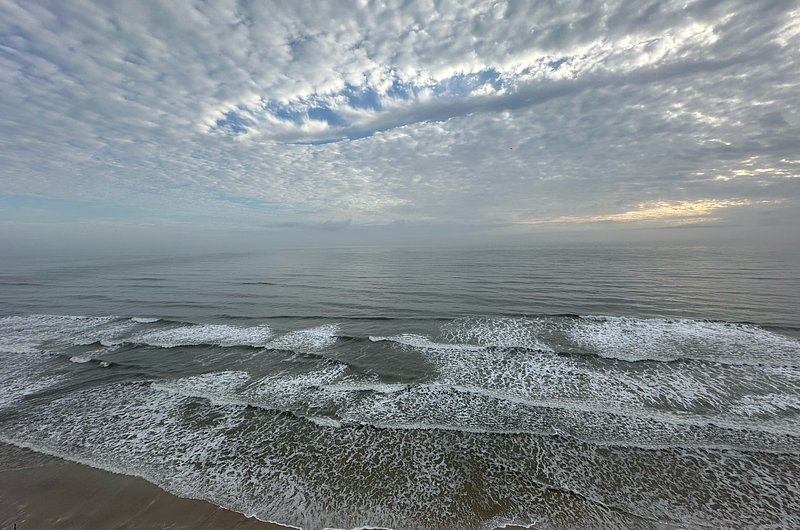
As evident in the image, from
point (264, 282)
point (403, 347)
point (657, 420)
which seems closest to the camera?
point (657, 420)

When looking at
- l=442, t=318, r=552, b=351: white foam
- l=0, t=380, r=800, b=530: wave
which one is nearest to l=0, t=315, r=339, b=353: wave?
l=0, t=380, r=800, b=530: wave

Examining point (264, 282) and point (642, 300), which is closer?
point (642, 300)

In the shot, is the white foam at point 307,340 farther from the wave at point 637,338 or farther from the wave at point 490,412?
the wave at point 637,338

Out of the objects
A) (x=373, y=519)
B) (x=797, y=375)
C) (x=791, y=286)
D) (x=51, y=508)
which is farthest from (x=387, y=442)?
(x=791, y=286)

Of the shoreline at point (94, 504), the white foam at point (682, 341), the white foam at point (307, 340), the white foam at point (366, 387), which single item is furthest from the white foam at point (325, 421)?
the white foam at point (682, 341)

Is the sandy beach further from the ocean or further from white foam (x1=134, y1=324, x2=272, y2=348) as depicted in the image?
white foam (x1=134, y1=324, x2=272, y2=348)

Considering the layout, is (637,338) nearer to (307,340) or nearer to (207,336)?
(307,340)

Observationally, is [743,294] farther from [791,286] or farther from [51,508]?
[51,508]

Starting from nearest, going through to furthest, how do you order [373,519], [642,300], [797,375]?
[373,519] < [797,375] < [642,300]
